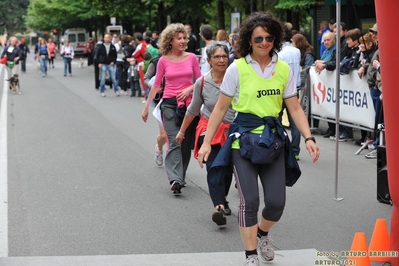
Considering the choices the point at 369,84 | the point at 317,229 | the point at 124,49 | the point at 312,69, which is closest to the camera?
the point at 317,229

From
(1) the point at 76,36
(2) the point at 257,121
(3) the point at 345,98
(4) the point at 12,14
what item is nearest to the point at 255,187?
(2) the point at 257,121

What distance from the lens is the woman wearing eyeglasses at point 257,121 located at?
554cm

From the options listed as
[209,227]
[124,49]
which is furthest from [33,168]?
[124,49]

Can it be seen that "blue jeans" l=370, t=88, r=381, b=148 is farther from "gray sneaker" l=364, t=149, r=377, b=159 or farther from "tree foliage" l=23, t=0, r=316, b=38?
"tree foliage" l=23, t=0, r=316, b=38

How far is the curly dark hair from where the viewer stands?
5.70 meters

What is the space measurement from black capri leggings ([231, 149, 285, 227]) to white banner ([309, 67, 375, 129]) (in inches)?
247

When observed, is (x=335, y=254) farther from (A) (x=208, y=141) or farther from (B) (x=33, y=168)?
(B) (x=33, y=168)

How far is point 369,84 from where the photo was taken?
1142 cm

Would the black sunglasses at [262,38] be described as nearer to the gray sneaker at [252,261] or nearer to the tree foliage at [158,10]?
the gray sneaker at [252,261]

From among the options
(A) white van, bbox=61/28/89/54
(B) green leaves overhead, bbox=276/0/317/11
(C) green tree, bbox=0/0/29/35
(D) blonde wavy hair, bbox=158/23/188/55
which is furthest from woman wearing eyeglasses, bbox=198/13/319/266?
(C) green tree, bbox=0/0/29/35

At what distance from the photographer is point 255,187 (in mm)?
5559

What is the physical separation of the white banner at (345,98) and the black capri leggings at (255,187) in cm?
628

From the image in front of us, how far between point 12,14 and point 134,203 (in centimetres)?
12969

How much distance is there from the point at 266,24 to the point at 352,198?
11.3 feet
